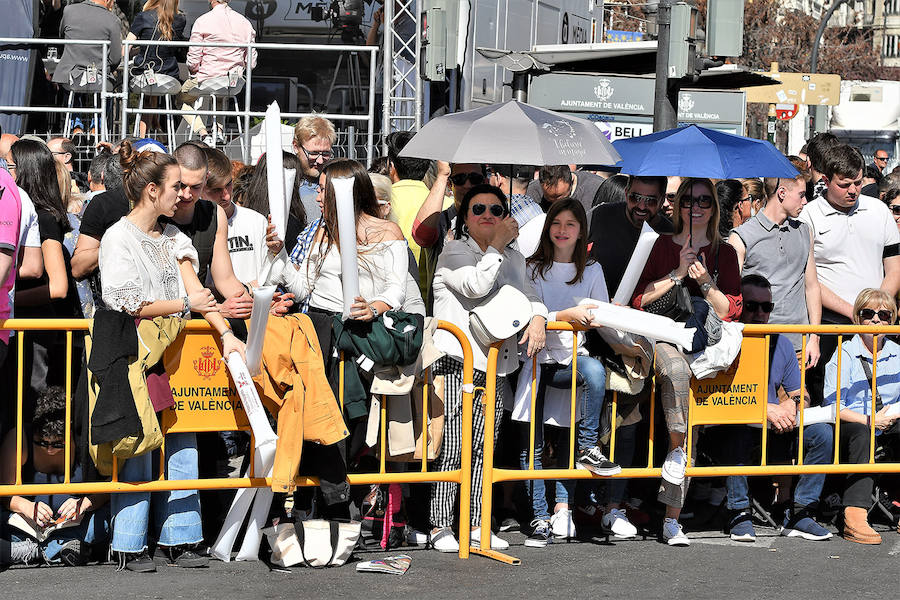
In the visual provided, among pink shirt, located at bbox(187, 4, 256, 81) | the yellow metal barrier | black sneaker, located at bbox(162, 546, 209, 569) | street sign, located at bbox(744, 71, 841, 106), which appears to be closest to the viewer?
the yellow metal barrier

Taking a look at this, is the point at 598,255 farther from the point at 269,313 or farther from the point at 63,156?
the point at 63,156

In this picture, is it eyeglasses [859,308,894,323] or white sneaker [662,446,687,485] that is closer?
white sneaker [662,446,687,485]

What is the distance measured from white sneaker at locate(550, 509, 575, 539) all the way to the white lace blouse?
7.86ft

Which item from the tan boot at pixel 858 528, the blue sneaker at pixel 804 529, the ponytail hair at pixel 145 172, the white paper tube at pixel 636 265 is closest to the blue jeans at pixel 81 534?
the ponytail hair at pixel 145 172

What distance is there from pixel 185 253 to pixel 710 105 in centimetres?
A: 1281

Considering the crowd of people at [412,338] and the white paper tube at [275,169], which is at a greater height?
the white paper tube at [275,169]

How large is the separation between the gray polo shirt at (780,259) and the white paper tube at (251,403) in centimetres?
338

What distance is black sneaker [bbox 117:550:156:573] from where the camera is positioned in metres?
6.20

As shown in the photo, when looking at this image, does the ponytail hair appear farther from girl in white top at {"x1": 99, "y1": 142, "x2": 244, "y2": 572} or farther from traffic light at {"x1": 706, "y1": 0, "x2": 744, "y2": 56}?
traffic light at {"x1": 706, "y1": 0, "x2": 744, "y2": 56}

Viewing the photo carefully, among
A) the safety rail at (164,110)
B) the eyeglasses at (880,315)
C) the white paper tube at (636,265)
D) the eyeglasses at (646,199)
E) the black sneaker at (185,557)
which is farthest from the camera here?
the safety rail at (164,110)

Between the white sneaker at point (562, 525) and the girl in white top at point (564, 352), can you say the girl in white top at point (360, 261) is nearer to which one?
the girl in white top at point (564, 352)

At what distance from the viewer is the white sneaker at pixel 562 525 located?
23.4ft

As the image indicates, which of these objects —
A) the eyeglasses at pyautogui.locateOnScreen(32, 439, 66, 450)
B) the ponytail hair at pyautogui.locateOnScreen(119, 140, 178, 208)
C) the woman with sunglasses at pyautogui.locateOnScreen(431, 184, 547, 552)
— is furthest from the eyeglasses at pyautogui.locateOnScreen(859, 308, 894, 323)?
the eyeglasses at pyautogui.locateOnScreen(32, 439, 66, 450)

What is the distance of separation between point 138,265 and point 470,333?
5.63 ft
